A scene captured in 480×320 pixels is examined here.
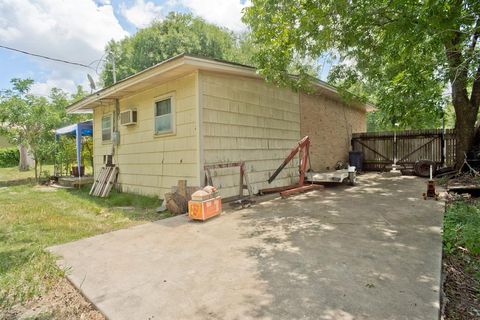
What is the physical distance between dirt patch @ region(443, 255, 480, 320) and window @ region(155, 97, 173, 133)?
17.6ft

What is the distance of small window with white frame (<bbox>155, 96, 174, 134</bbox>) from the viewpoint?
6305mm

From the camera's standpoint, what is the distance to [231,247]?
3291 millimetres

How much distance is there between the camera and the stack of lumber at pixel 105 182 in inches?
308

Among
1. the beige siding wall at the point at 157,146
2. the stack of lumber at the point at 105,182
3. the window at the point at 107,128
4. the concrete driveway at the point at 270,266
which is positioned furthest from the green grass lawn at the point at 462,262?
the window at the point at 107,128

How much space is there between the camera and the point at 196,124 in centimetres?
563

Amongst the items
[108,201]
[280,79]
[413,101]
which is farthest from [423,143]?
[108,201]

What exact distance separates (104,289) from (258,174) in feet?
16.1

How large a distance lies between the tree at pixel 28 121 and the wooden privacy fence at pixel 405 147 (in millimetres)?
13172

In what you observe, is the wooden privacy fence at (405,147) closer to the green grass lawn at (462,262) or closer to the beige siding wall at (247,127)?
the beige siding wall at (247,127)

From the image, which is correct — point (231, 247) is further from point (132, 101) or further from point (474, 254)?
point (132, 101)

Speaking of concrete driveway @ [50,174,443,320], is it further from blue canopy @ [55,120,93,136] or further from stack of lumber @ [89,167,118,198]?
blue canopy @ [55,120,93,136]

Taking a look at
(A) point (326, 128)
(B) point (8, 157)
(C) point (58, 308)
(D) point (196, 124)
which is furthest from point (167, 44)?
(C) point (58, 308)

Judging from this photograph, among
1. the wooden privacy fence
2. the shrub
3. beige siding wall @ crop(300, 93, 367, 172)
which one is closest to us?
beige siding wall @ crop(300, 93, 367, 172)

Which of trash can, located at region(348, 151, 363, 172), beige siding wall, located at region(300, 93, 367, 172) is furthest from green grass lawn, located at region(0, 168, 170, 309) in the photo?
trash can, located at region(348, 151, 363, 172)
